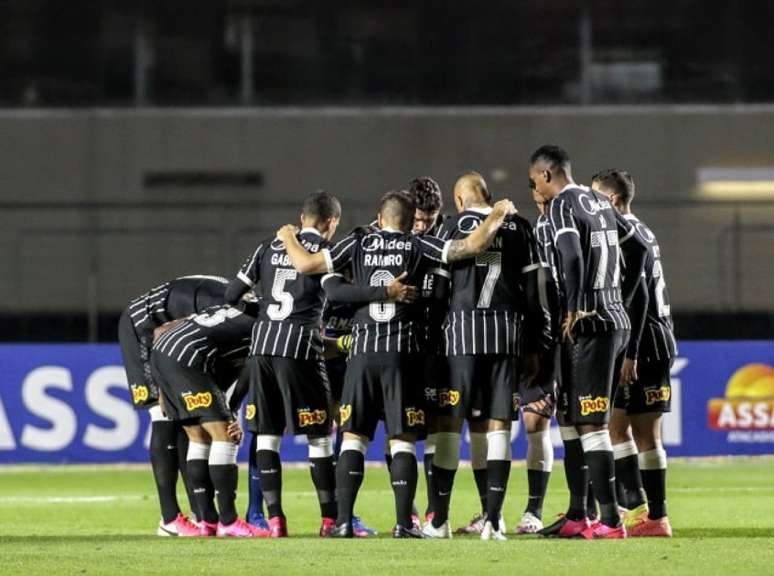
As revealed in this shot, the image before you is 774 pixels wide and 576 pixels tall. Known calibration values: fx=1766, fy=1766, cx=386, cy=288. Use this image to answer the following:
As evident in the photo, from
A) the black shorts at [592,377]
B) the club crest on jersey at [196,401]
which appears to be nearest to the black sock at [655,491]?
the black shorts at [592,377]

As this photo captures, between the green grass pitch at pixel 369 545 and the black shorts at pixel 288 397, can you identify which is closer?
the green grass pitch at pixel 369 545

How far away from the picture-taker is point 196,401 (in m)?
10.9

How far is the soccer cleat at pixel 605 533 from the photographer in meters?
9.90

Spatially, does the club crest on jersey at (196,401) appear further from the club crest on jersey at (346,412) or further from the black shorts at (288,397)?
the club crest on jersey at (346,412)

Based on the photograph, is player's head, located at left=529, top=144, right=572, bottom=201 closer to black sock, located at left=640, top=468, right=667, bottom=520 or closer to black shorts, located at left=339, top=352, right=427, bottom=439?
black shorts, located at left=339, top=352, right=427, bottom=439

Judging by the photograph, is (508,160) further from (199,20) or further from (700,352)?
(700,352)

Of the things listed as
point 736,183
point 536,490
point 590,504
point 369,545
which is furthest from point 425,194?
point 736,183

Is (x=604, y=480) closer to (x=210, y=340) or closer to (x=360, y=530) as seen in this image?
(x=360, y=530)

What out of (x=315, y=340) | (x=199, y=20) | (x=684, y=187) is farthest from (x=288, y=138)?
(x=315, y=340)

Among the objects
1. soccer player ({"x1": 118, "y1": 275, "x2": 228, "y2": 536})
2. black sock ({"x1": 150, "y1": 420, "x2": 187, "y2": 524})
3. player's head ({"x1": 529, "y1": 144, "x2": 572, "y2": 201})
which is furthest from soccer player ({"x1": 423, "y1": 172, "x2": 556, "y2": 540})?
soccer player ({"x1": 118, "y1": 275, "x2": 228, "y2": 536})

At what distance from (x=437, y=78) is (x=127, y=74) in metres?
4.52

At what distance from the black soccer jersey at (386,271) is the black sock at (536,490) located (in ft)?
4.81

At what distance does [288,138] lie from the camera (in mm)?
25422

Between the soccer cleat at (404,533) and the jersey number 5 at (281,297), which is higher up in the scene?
the jersey number 5 at (281,297)
